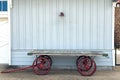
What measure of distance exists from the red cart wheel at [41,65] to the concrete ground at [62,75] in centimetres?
21

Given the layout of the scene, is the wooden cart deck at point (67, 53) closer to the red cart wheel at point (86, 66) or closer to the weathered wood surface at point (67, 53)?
the weathered wood surface at point (67, 53)

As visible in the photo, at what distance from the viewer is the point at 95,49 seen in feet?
41.9

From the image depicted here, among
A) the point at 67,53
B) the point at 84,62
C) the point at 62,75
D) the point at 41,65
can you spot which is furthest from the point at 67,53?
the point at 41,65

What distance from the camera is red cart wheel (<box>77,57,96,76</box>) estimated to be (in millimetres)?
11695

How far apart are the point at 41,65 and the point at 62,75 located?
0.85 meters

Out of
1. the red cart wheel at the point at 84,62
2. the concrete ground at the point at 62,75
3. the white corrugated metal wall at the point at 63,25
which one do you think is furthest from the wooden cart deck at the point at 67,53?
the concrete ground at the point at 62,75

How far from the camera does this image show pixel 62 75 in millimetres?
11727

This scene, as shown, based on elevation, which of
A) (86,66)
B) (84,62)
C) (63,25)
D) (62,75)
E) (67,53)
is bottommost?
(62,75)

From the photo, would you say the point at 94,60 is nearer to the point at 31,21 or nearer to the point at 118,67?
the point at 118,67

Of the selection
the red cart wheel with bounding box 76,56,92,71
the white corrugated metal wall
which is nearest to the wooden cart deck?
the red cart wheel with bounding box 76,56,92,71

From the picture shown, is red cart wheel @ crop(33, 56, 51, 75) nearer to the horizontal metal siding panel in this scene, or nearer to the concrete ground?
the concrete ground

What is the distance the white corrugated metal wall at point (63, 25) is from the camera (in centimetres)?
1273

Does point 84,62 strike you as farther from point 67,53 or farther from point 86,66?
point 67,53

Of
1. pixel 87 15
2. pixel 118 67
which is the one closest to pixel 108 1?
pixel 87 15
